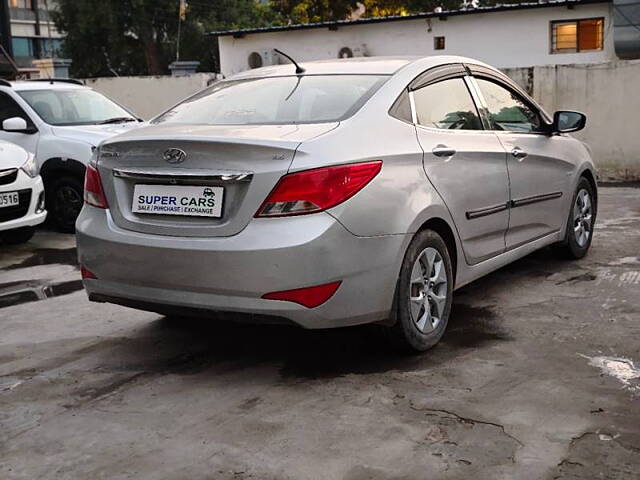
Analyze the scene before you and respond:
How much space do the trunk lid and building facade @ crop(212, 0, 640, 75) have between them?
62.0ft

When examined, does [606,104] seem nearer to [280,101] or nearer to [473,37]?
[280,101]

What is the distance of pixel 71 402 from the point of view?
12.9 feet

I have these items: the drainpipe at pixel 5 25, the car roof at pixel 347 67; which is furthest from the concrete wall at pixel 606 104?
the drainpipe at pixel 5 25

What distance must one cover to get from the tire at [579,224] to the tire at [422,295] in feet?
7.12

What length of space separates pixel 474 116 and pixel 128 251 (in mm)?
2356

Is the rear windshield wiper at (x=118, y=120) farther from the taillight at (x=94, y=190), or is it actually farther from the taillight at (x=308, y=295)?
the taillight at (x=308, y=295)

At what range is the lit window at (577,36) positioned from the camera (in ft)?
71.5

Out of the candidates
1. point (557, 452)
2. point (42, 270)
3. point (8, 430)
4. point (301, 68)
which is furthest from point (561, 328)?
point (42, 270)

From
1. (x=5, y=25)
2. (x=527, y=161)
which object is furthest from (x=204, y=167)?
(x=5, y=25)

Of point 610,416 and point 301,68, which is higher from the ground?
point 301,68

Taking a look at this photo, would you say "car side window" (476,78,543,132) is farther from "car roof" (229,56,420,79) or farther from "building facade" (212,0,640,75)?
"building facade" (212,0,640,75)

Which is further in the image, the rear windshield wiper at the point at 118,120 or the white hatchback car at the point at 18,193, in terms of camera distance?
the rear windshield wiper at the point at 118,120

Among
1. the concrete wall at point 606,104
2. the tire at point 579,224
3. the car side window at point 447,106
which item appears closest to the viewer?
the car side window at point 447,106

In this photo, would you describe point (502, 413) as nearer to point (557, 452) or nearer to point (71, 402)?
point (557, 452)
